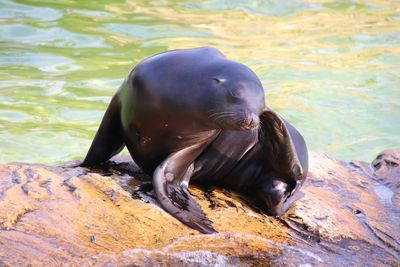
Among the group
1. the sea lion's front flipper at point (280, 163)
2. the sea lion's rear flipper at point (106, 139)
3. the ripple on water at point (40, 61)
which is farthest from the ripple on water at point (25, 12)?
the sea lion's front flipper at point (280, 163)

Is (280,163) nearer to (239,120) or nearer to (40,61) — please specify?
(239,120)

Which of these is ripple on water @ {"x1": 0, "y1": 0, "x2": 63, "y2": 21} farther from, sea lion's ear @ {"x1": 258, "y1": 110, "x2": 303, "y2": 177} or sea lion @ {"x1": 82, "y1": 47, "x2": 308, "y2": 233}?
sea lion's ear @ {"x1": 258, "y1": 110, "x2": 303, "y2": 177}

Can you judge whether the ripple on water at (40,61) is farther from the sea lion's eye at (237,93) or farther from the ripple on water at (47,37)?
the sea lion's eye at (237,93)

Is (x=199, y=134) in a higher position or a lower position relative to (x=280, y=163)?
higher

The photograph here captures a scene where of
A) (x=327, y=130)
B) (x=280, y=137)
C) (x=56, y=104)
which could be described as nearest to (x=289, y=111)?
(x=327, y=130)

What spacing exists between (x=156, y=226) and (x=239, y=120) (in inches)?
25.5

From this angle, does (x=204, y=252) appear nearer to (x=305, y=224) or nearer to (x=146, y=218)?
(x=146, y=218)

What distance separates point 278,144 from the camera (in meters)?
4.44

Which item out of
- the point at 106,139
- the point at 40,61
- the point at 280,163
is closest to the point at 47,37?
the point at 40,61

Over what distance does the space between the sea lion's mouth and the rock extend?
491mm

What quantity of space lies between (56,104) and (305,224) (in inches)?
189

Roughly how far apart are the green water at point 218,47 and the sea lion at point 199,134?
303cm

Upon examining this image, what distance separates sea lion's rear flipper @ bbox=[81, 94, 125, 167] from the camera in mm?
4512

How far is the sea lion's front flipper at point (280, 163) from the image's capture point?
14.3 feet
